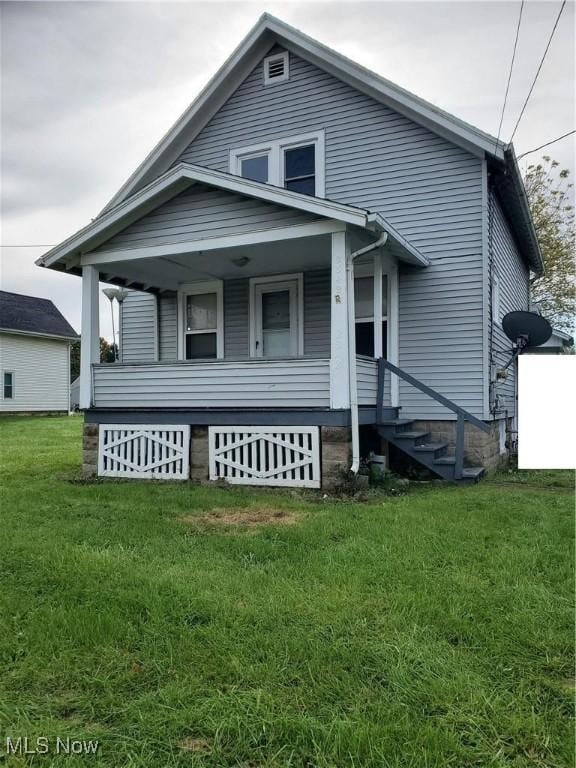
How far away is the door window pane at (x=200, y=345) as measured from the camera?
1020cm

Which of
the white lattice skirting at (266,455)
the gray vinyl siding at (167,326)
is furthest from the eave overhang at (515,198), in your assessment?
the gray vinyl siding at (167,326)

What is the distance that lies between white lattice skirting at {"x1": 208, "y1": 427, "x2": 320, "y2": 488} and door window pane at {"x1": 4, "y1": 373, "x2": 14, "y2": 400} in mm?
19738

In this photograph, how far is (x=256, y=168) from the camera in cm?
1013

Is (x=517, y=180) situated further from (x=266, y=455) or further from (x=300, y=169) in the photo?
(x=266, y=455)

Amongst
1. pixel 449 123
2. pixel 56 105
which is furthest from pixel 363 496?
pixel 56 105

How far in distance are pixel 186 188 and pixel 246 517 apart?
468cm

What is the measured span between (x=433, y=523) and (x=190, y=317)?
6.79 metres

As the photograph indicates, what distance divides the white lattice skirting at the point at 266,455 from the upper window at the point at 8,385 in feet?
64.7

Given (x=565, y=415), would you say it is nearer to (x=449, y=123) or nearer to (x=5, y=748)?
(x=5, y=748)

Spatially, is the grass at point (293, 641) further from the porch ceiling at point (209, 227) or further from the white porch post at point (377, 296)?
the porch ceiling at point (209, 227)

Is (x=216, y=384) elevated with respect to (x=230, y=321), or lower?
lower

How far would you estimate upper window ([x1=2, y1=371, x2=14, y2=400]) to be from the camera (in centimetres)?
2369

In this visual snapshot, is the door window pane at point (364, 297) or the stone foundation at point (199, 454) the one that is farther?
the door window pane at point (364, 297)

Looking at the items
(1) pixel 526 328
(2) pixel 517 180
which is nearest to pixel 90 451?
(1) pixel 526 328
